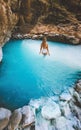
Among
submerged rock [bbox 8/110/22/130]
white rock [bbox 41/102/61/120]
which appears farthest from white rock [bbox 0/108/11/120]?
white rock [bbox 41/102/61/120]

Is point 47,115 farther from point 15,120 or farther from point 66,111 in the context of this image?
point 15,120

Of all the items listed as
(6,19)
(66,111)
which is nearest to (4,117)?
(66,111)

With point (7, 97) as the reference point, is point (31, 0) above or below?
above

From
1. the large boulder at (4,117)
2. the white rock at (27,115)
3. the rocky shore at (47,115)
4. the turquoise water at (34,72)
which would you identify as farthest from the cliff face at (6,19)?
the large boulder at (4,117)

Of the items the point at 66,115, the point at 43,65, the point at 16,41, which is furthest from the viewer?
the point at 16,41

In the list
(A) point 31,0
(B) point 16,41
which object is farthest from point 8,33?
(A) point 31,0

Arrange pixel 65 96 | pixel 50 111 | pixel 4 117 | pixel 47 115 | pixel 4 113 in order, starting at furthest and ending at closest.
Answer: pixel 65 96 → pixel 50 111 → pixel 47 115 → pixel 4 113 → pixel 4 117

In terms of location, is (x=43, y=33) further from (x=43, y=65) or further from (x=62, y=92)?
(x=62, y=92)
